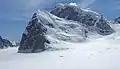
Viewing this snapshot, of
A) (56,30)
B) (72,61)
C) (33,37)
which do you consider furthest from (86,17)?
(72,61)

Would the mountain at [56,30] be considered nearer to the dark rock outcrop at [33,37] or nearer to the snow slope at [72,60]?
the dark rock outcrop at [33,37]

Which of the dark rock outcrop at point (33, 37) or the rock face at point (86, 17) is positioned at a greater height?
the rock face at point (86, 17)

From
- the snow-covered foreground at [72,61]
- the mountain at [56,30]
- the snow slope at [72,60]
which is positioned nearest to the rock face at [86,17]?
the mountain at [56,30]

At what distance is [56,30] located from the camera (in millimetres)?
71750

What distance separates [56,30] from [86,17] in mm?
23597

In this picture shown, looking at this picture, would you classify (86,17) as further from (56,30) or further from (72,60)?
(72,60)

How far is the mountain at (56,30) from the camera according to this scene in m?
65.5

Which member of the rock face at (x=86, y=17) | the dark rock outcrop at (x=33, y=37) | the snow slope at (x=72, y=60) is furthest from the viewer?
the rock face at (x=86, y=17)

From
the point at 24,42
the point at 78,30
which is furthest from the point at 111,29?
the point at 24,42

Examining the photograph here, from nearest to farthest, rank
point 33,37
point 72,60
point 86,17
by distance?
point 72,60
point 33,37
point 86,17

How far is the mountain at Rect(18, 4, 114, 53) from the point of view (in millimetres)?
65500

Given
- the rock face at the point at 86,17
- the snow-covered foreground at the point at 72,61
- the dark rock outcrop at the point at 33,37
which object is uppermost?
the rock face at the point at 86,17

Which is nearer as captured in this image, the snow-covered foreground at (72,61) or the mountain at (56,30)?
the snow-covered foreground at (72,61)

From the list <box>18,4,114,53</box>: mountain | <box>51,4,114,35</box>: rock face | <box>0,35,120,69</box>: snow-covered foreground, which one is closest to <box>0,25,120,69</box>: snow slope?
<box>0,35,120,69</box>: snow-covered foreground
